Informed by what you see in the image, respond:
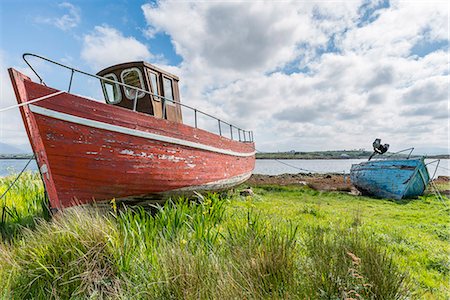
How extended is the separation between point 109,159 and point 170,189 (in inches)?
64.4

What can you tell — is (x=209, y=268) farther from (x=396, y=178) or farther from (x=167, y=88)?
(x=396, y=178)

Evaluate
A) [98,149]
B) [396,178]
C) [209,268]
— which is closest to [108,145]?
[98,149]

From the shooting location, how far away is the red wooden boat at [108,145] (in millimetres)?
4535

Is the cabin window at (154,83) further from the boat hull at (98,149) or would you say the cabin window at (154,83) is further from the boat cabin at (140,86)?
the boat hull at (98,149)

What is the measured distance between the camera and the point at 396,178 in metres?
12.8

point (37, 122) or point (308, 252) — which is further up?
point (37, 122)

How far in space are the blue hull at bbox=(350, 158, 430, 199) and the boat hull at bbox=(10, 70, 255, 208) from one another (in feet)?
35.9

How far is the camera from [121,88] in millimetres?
7238

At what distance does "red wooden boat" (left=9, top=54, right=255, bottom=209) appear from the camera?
4.54 metres

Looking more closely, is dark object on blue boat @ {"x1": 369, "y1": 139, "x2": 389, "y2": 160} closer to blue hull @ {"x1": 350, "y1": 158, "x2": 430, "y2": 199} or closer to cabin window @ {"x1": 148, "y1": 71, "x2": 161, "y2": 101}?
blue hull @ {"x1": 350, "y1": 158, "x2": 430, "y2": 199}

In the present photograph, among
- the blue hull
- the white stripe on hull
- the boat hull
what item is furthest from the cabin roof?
the blue hull

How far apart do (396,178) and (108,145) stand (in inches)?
510

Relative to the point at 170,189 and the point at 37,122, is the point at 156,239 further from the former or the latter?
the point at 37,122

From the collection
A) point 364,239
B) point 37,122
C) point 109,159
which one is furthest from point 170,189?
point 364,239
